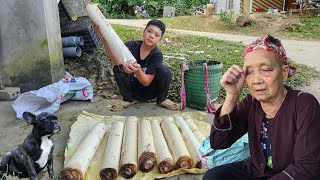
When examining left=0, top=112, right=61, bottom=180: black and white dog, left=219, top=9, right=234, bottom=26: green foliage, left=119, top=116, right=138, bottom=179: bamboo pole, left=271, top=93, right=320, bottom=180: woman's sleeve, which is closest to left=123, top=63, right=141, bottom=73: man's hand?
left=119, top=116, right=138, bottom=179: bamboo pole

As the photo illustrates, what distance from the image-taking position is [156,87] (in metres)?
4.81

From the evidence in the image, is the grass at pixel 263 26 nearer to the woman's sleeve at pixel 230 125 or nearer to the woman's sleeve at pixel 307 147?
the woman's sleeve at pixel 230 125

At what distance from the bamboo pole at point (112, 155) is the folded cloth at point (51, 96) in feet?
4.66

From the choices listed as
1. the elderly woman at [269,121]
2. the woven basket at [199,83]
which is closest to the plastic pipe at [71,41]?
the woven basket at [199,83]

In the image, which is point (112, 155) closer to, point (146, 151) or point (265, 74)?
point (146, 151)

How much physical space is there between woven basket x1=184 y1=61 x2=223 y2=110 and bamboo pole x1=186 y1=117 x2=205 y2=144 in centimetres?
71

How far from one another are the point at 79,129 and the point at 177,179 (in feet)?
4.62

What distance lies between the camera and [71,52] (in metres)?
6.13

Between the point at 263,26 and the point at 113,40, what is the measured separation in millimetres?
13545

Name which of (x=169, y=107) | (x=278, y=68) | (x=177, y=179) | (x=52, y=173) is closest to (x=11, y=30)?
(x=169, y=107)

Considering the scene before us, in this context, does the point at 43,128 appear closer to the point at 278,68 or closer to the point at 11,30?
the point at 278,68

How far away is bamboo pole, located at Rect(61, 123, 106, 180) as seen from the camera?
2871 millimetres

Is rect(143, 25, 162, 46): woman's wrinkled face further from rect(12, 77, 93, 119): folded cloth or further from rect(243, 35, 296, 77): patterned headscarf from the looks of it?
rect(243, 35, 296, 77): patterned headscarf

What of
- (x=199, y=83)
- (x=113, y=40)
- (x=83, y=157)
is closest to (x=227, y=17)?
(x=199, y=83)
